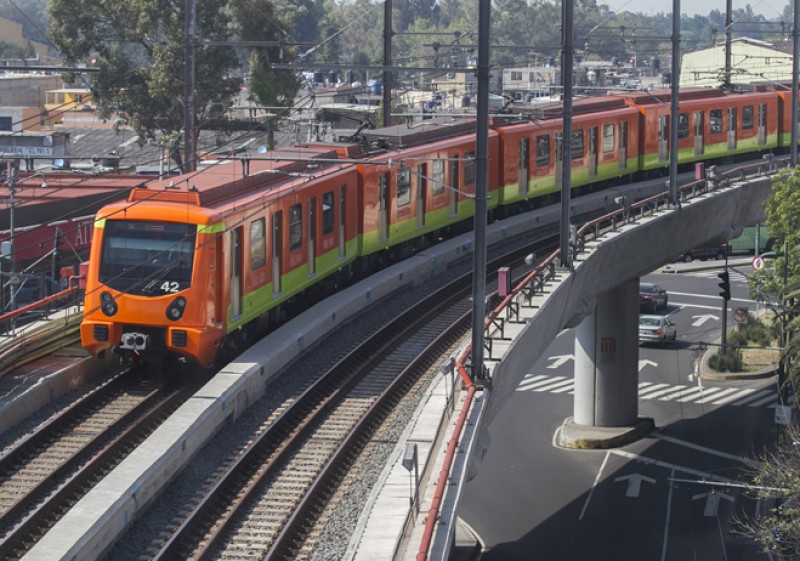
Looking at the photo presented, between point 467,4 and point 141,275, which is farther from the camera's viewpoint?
point 467,4

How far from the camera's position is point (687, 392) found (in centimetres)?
4416

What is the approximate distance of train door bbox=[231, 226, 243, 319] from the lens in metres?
19.9

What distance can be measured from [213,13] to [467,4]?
4351 inches

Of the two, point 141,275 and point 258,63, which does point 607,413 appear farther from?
point 141,275

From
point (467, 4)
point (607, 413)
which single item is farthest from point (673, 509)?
point (467, 4)

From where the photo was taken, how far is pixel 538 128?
35312 millimetres

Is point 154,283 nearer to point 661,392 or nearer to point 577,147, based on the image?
point 577,147

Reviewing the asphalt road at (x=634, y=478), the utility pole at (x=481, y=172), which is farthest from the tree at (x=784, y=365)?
the utility pole at (x=481, y=172)

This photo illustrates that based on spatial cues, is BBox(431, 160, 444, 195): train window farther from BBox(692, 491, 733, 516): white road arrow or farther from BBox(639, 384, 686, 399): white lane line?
BBox(639, 384, 686, 399): white lane line

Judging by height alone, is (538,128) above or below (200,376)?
above

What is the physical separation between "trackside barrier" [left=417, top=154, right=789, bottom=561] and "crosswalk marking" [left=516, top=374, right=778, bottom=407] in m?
7.22

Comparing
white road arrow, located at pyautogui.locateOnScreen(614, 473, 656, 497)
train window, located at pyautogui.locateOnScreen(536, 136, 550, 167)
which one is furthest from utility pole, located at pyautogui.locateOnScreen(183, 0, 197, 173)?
white road arrow, located at pyautogui.locateOnScreen(614, 473, 656, 497)

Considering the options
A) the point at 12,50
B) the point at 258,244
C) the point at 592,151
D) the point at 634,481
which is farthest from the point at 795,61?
the point at 12,50

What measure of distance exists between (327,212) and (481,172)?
7.89 m
